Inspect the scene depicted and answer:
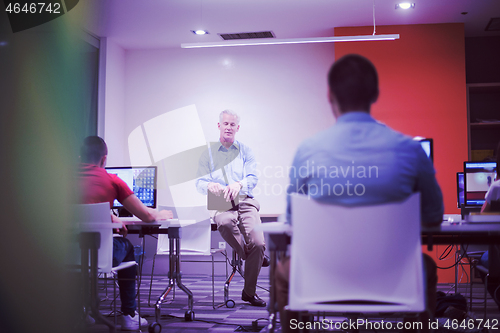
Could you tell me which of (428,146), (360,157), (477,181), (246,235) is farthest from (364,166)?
(477,181)

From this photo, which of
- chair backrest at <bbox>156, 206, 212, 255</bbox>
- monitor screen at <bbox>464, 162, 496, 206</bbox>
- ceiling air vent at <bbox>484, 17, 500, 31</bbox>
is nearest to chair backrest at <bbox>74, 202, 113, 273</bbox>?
chair backrest at <bbox>156, 206, 212, 255</bbox>

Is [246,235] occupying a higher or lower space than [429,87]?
lower

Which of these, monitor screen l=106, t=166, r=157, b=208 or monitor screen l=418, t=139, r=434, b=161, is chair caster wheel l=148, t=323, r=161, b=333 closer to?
monitor screen l=106, t=166, r=157, b=208

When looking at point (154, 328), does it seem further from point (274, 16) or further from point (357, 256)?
point (274, 16)

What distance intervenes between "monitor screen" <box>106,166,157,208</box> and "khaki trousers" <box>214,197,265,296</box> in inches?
23.4

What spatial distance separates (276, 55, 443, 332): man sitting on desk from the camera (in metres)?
1.36

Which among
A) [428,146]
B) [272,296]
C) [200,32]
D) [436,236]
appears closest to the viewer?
[272,296]

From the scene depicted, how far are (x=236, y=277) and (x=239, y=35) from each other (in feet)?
10.1

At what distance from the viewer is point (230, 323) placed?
3.01 metres

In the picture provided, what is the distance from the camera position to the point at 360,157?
1365mm

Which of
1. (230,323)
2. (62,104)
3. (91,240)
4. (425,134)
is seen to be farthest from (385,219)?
(425,134)

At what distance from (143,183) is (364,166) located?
2762mm

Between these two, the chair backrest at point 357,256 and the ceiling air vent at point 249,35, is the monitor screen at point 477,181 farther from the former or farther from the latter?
the ceiling air vent at point 249,35

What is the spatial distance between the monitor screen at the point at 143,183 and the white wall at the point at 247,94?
2151 millimetres
